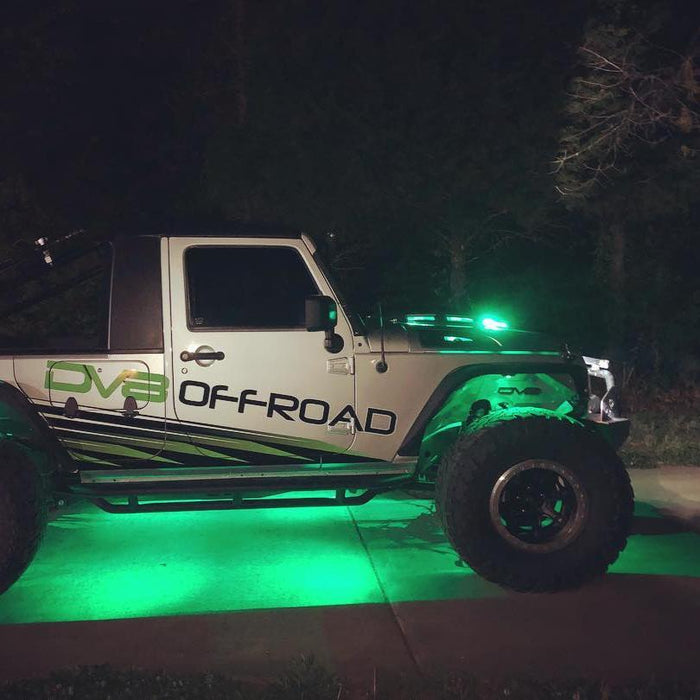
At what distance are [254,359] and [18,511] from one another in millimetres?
1518

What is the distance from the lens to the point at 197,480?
536 cm

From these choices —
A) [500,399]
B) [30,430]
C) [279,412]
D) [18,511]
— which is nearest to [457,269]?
[500,399]

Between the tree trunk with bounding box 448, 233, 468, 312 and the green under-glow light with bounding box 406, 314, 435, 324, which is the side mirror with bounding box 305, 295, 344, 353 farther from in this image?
the tree trunk with bounding box 448, 233, 468, 312

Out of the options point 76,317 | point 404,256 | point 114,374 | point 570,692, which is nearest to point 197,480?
point 114,374

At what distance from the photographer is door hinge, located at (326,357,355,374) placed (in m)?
5.35

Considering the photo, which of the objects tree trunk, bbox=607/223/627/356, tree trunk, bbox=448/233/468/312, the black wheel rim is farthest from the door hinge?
tree trunk, bbox=448/233/468/312

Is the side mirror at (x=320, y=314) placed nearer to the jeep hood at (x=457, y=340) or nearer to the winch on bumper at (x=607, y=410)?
the jeep hood at (x=457, y=340)

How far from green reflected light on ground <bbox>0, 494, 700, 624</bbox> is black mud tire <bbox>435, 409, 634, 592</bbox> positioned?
24cm

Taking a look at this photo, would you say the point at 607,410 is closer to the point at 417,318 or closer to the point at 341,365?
the point at 417,318

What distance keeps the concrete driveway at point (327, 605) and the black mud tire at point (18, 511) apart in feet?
0.86

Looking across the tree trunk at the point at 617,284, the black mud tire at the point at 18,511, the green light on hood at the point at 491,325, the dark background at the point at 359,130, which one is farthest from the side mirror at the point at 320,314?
the tree trunk at the point at 617,284

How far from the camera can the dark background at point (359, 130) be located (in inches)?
493

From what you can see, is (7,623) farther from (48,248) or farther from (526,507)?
(526,507)

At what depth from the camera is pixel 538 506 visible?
5391 mm
